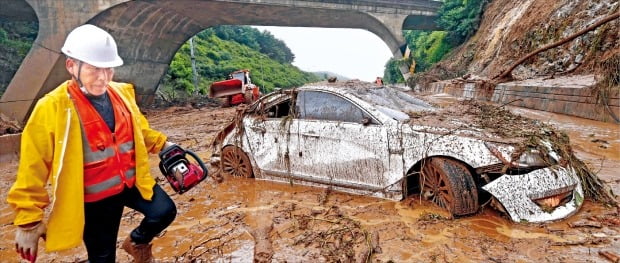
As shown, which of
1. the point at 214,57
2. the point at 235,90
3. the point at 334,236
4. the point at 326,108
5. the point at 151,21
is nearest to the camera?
the point at 334,236

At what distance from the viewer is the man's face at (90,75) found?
1.99 metres

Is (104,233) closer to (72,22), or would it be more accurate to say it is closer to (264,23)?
(72,22)

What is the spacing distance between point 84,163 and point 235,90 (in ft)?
54.0

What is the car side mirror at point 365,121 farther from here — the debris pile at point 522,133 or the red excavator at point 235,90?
the red excavator at point 235,90

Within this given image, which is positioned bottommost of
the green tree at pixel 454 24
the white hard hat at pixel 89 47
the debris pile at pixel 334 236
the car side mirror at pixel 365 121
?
the debris pile at pixel 334 236

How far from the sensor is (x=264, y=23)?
22250 millimetres

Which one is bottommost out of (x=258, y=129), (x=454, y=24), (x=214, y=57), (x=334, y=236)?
(x=334, y=236)

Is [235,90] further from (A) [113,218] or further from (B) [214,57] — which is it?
(B) [214,57]

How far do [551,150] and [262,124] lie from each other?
3.39 meters

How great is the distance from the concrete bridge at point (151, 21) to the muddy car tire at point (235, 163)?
39.4 ft

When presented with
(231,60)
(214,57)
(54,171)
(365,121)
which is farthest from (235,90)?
(231,60)

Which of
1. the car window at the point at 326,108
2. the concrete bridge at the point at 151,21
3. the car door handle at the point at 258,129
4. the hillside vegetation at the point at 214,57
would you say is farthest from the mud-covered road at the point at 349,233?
the hillside vegetation at the point at 214,57

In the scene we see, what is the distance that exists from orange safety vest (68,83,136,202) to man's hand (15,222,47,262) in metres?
0.25

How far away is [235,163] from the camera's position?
5.55 metres
